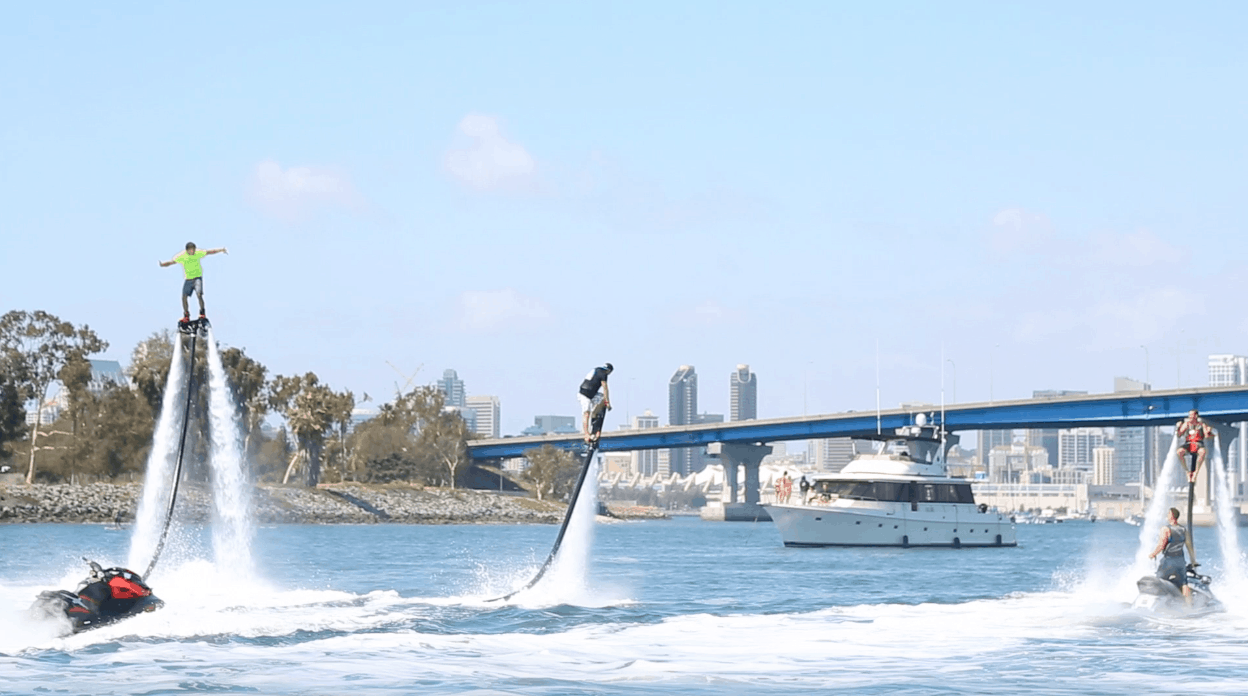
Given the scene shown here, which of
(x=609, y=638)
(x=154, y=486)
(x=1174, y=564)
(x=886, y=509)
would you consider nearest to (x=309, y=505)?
(x=886, y=509)

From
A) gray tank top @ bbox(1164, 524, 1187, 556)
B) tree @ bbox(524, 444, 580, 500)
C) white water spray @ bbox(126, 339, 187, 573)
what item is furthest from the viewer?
tree @ bbox(524, 444, 580, 500)

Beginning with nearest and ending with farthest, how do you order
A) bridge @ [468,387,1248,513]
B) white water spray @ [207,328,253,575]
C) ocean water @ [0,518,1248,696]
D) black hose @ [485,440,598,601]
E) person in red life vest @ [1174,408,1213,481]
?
ocean water @ [0,518,1248,696] < black hose @ [485,440,598,601] < white water spray @ [207,328,253,575] < person in red life vest @ [1174,408,1213,481] < bridge @ [468,387,1248,513]

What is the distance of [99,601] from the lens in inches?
1138

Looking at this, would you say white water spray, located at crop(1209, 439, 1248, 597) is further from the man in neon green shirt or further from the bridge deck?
the bridge deck

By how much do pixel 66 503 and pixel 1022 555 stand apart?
64424 mm

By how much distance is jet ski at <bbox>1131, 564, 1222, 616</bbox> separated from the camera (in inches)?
1353

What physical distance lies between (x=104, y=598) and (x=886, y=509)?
60616 millimetres

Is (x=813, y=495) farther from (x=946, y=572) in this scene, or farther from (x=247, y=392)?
(x=247, y=392)

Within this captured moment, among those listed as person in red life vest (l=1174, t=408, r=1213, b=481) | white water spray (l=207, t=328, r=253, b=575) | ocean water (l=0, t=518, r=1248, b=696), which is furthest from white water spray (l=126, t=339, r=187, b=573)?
person in red life vest (l=1174, t=408, r=1213, b=481)

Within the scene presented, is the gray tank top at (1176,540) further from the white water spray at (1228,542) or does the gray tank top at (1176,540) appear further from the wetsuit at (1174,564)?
the white water spray at (1228,542)

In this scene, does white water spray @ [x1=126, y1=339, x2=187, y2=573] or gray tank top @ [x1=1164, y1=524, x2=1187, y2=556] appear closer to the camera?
white water spray @ [x1=126, y1=339, x2=187, y2=573]

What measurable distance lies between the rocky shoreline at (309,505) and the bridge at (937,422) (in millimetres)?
12024

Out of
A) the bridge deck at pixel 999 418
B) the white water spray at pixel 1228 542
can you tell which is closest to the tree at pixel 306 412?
the bridge deck at pixel 999 418

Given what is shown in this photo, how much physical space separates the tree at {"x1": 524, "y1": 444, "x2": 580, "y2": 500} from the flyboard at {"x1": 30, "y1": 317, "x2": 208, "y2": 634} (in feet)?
492
